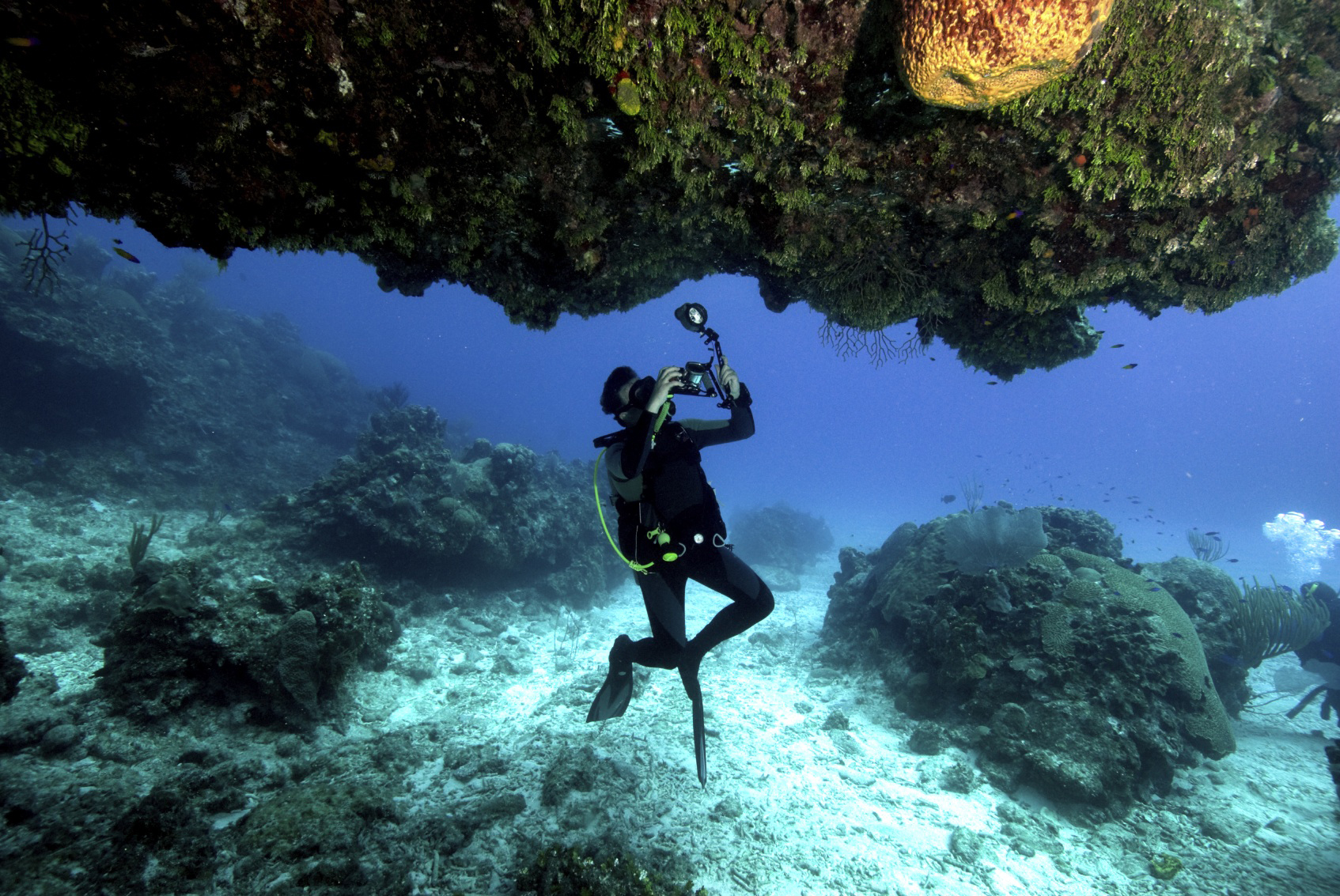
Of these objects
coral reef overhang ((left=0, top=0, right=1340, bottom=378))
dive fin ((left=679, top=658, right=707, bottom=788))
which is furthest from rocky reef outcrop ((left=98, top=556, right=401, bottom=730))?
dive fin ((left=679, top=658, right=707, bottom=788))

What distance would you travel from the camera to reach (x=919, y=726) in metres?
6.84

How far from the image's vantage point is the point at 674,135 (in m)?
3.50

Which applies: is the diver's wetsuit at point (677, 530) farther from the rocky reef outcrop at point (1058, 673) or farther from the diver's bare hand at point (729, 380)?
the rocky reef outcrop at point (1058, 673)

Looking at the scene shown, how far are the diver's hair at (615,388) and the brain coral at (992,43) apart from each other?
3.14 metres

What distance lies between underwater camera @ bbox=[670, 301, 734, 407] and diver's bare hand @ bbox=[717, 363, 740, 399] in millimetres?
60

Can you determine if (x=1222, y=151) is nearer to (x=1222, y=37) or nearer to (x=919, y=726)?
(x=1222, y=37)

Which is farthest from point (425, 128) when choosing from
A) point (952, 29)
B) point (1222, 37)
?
point (1222, 37)

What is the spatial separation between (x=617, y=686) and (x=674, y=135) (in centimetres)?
557

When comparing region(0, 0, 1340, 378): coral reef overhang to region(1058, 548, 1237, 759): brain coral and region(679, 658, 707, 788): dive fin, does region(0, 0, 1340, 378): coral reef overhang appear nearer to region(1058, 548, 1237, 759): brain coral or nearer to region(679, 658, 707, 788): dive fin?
region(679, 658, 707, 788): dive fin

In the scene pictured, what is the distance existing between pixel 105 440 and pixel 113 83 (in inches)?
671

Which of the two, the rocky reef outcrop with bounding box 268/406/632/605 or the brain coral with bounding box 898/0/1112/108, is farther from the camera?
the rocky reef outcrop with bounding box 268/406/632/605

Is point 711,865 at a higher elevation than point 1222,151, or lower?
lower

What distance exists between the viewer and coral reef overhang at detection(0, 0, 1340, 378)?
2697mm

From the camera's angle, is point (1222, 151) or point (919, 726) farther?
point (919, 726)
